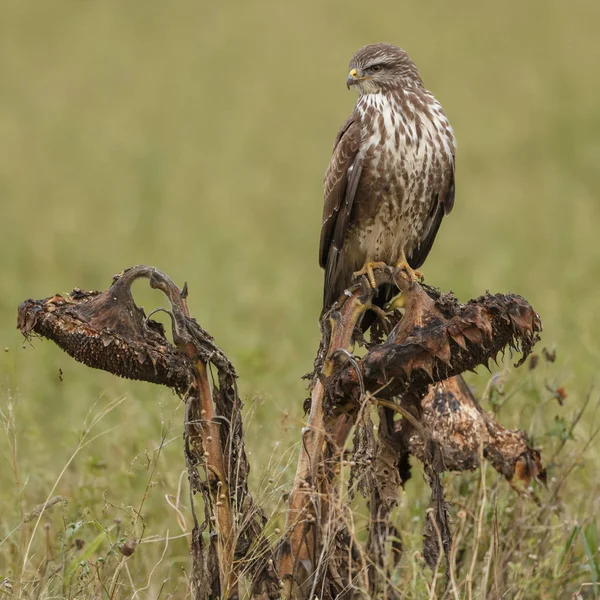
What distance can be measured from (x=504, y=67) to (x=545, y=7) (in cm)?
173

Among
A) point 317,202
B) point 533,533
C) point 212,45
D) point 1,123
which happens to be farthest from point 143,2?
point 533,533

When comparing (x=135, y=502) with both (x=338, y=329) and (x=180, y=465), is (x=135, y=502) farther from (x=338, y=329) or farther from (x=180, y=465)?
(x=338, y=329)

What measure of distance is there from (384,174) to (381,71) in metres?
0.47

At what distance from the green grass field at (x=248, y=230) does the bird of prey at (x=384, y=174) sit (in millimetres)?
689

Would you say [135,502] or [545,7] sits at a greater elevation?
[545,7]

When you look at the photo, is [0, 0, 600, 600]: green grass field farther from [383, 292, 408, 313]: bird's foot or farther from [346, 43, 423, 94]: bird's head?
[346, 43, 423, 94]: bird's head

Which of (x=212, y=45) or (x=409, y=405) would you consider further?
(x=212, y=45)

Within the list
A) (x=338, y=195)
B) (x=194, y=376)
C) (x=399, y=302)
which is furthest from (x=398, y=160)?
(x=194, y=376)

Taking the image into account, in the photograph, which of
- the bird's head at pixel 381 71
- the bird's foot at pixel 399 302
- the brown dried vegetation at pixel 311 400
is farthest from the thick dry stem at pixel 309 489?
the bird's head at pixel 381 71

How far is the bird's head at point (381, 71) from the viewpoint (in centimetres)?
455

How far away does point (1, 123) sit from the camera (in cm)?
1302

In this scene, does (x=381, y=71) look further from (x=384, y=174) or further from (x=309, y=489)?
(x=309, y=489)

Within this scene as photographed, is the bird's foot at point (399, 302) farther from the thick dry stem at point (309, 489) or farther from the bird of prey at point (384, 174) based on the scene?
the bird of prey at point (384, 174)

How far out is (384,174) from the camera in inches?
171
